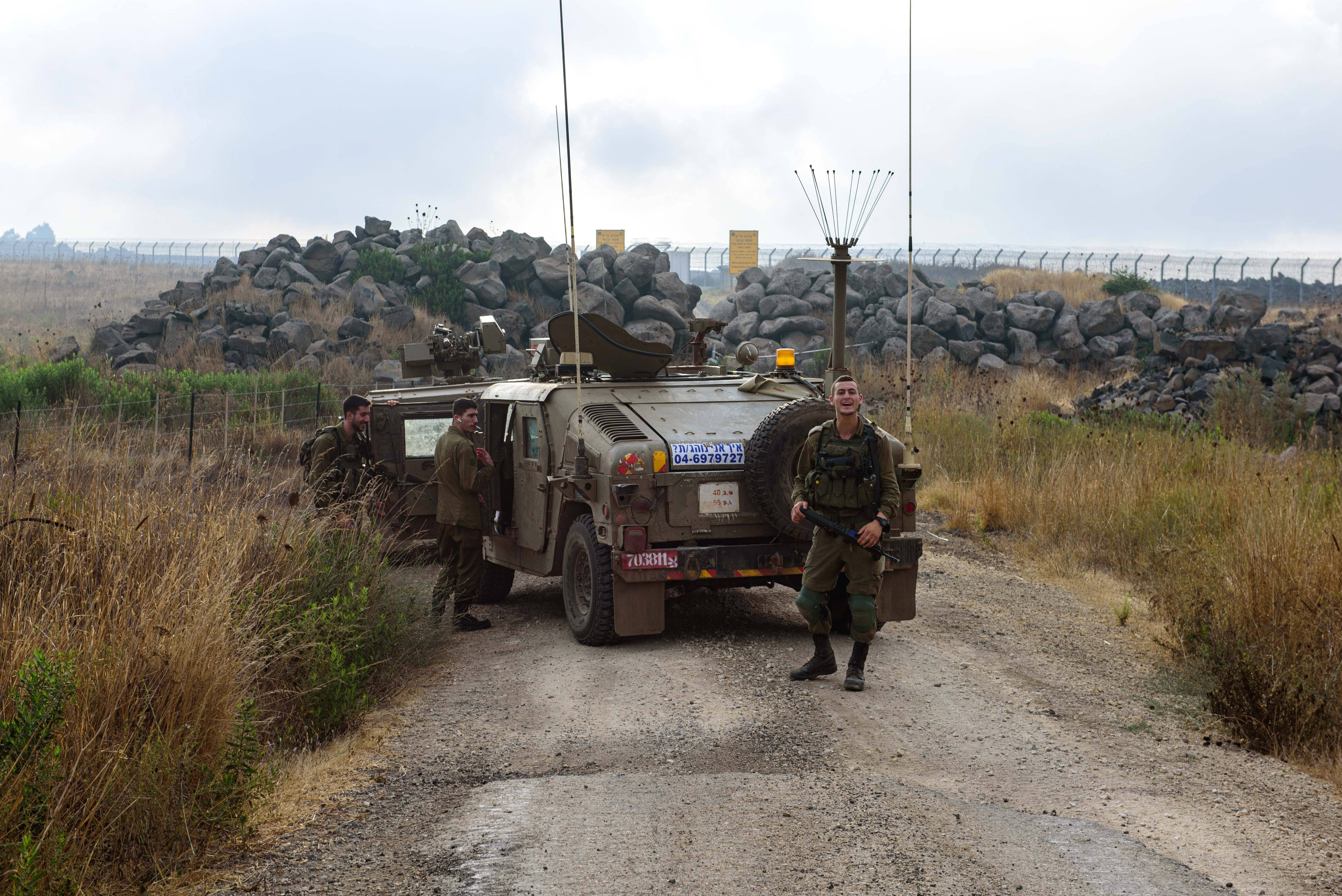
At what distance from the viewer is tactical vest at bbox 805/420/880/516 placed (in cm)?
741

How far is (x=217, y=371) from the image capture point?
27.0 metres

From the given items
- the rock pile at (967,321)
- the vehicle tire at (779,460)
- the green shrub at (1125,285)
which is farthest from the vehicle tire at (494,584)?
the green shrub at (1125,285)

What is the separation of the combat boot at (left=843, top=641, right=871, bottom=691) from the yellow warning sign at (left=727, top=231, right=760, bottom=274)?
1496 inches

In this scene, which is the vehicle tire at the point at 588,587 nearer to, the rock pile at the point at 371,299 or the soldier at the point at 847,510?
the soldier at the point at 847,510

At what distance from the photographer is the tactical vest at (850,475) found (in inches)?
292

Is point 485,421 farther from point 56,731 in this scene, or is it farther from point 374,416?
point 56,731

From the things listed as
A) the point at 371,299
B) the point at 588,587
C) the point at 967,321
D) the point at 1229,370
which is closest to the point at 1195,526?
the point at 588,587

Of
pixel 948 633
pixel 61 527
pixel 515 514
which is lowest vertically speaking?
pixel 948 633

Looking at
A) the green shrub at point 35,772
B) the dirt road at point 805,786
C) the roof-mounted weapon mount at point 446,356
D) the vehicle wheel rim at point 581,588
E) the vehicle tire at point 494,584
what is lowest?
the vehicle tire at point 494,584

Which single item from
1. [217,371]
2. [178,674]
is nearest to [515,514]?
[178,674]

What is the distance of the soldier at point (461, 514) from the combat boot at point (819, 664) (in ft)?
10.7

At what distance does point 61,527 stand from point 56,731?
2.32 m

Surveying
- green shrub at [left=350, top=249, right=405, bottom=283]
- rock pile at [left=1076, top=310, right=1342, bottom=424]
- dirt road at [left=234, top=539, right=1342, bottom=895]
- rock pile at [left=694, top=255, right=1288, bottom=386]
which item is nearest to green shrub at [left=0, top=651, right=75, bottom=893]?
dirt road at [left=234, top=539, right=1342, bottom=895]

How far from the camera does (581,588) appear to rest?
900cm
